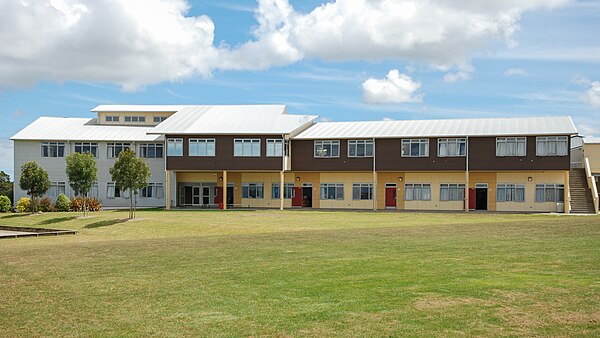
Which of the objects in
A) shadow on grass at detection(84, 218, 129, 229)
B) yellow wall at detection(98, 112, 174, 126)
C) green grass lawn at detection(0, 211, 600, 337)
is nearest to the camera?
green grass lawn at detection(0, 211, 600, 337)

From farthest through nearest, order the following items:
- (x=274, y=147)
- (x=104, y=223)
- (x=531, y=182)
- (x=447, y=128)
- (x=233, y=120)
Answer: (x=233, y=120), (x=274, y=147), (x=447, y=128), (x=531, y=182), (x=104, y=223)

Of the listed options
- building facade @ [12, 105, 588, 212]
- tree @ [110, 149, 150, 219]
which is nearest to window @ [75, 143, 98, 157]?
building facade @ [12, 105, 588, 212]

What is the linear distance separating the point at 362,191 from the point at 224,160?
11.3 m

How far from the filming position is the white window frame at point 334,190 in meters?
51.9

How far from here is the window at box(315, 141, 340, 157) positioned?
50.8 meters

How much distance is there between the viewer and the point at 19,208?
49.6 meters

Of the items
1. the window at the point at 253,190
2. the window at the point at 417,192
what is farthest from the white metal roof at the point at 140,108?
the window at the point at 417,192

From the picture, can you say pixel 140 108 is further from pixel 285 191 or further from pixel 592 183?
pixel 592 183

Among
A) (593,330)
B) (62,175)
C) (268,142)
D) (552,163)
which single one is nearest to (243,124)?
(268,142)

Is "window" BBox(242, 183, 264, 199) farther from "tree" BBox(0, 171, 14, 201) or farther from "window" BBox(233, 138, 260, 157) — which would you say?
"tree" BBox(0, 171, 14, 201)

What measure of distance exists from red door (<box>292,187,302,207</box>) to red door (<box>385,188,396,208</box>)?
23.5ft

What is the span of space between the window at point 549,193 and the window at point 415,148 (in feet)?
27.7

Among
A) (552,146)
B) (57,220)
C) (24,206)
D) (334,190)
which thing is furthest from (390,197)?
(24,206)

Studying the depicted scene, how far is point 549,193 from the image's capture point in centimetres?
4644
